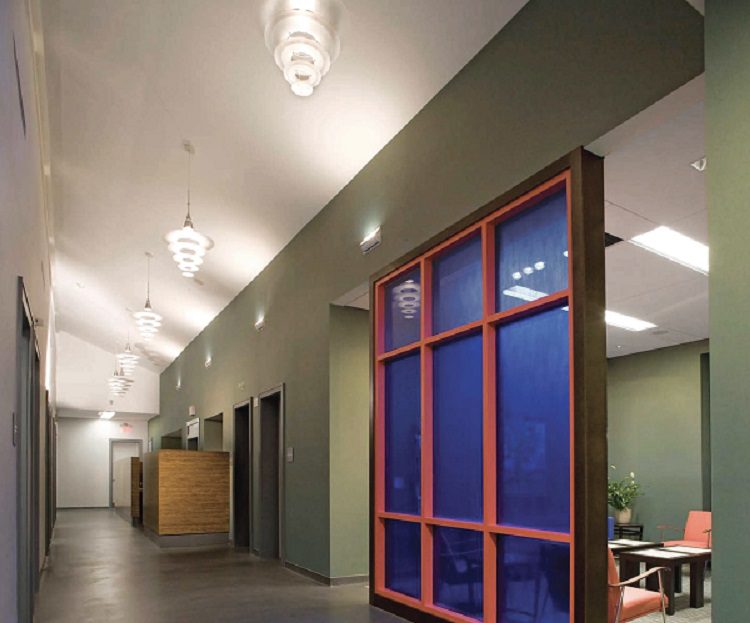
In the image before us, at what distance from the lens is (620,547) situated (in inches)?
264

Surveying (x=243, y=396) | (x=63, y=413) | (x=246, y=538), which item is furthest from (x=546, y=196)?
(x=63, y=413)

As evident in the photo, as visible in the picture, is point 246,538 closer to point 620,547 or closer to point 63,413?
point 620,547

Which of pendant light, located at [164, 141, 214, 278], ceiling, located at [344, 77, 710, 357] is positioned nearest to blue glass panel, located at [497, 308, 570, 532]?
ceiling, located at [344, 77, 710, 357]

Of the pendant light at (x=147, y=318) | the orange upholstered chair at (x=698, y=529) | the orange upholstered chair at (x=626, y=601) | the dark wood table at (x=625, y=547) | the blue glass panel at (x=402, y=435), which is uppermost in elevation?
the pendant light at (x=147, y=318)

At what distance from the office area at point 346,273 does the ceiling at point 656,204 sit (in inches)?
5.8

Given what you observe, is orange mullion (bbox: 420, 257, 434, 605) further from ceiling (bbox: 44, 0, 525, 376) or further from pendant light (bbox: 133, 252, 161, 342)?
pendant light (bbox: 133, 252, 161, 342)

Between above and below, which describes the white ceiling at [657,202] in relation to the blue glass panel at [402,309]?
above

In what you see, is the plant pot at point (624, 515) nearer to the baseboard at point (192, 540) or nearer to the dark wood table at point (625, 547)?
the dark wood table at point (625, 547)

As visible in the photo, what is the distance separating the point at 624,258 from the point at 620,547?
2697mm

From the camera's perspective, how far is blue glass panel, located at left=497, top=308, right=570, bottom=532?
13.7 ft

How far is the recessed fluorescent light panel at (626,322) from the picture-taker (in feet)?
29.5

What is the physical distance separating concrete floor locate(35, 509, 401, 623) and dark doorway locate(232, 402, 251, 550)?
19.0 inches

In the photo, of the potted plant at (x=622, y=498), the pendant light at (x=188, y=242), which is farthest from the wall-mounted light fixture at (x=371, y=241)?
the potted plant at (x=622, y=498)

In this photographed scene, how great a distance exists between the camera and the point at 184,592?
7301 mm
